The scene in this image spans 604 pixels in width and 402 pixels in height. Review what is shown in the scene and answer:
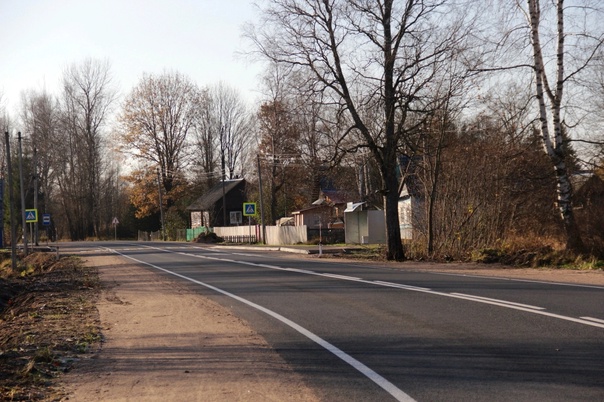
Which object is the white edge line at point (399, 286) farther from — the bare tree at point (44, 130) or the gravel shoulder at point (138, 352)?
the bare tree at point (44, 130)

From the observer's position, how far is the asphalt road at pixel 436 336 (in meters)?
6.30

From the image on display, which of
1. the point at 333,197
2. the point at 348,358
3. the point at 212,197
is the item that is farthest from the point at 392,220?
the point at 212,197

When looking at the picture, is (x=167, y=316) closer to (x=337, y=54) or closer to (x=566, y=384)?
(x=566, y=384)

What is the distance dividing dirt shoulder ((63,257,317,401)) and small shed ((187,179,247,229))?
61562mm

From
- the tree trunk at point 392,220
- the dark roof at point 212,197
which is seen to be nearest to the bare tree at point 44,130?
the dark roof at point 212,197

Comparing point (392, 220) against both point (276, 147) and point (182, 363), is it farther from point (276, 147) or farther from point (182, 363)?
point (276, 147)

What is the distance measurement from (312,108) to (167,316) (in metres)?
17.0

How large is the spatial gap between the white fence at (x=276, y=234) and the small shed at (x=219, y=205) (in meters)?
14.1

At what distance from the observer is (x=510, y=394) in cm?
594

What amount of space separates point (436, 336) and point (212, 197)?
2709 inches

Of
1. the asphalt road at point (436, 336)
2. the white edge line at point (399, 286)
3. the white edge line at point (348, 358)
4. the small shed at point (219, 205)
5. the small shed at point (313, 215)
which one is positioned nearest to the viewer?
the white edge line at point (348, 358)

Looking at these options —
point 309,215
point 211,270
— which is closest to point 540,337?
point 211,270

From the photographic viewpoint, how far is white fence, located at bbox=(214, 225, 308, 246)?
4757 cm

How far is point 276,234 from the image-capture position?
50.9 m
